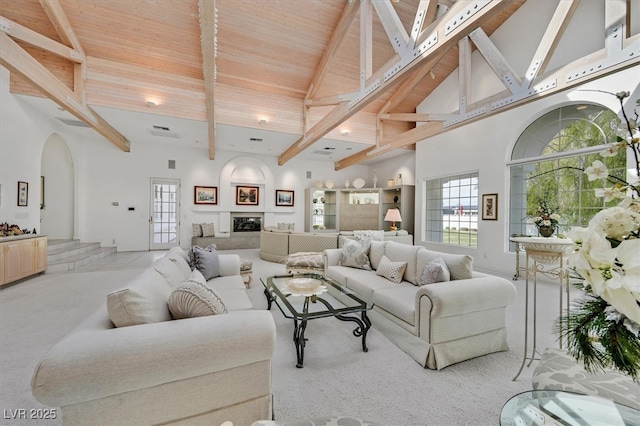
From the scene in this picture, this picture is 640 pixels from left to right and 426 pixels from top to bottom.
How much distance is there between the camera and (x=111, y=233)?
7367 millimetres

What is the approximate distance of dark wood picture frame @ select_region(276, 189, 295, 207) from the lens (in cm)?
920

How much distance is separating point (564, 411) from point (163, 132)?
789cm

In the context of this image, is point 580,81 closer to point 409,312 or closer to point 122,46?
point 409,312

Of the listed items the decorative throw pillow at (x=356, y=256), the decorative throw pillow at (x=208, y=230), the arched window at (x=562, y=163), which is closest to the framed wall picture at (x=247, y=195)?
the decorative throw pillow at (x=208, y=230)

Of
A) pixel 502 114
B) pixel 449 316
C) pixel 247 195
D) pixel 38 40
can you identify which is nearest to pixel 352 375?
pixel 449 316

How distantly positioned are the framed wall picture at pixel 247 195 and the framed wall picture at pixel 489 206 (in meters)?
6.71

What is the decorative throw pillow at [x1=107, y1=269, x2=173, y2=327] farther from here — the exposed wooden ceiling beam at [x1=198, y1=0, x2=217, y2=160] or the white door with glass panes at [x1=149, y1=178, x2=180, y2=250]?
the white door with glass panes at [x1=149, y1=178, x2=180, y2=250]

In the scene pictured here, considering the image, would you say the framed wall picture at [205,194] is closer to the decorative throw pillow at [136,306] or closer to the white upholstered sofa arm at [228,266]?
the white upholstered sofa arm at [228,266]

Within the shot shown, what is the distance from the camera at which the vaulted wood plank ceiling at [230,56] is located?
415 centimetres

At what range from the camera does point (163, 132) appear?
21.2 ft

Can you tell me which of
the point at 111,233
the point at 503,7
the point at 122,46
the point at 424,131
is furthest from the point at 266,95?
the point at 111,233

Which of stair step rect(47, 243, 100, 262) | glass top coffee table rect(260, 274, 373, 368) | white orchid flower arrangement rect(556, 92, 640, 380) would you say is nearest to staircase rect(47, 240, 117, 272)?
stair step rect(47, 243, 100, 262)

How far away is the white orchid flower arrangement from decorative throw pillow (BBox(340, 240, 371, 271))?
9.79 feet

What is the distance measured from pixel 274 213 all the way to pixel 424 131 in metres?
5.60
